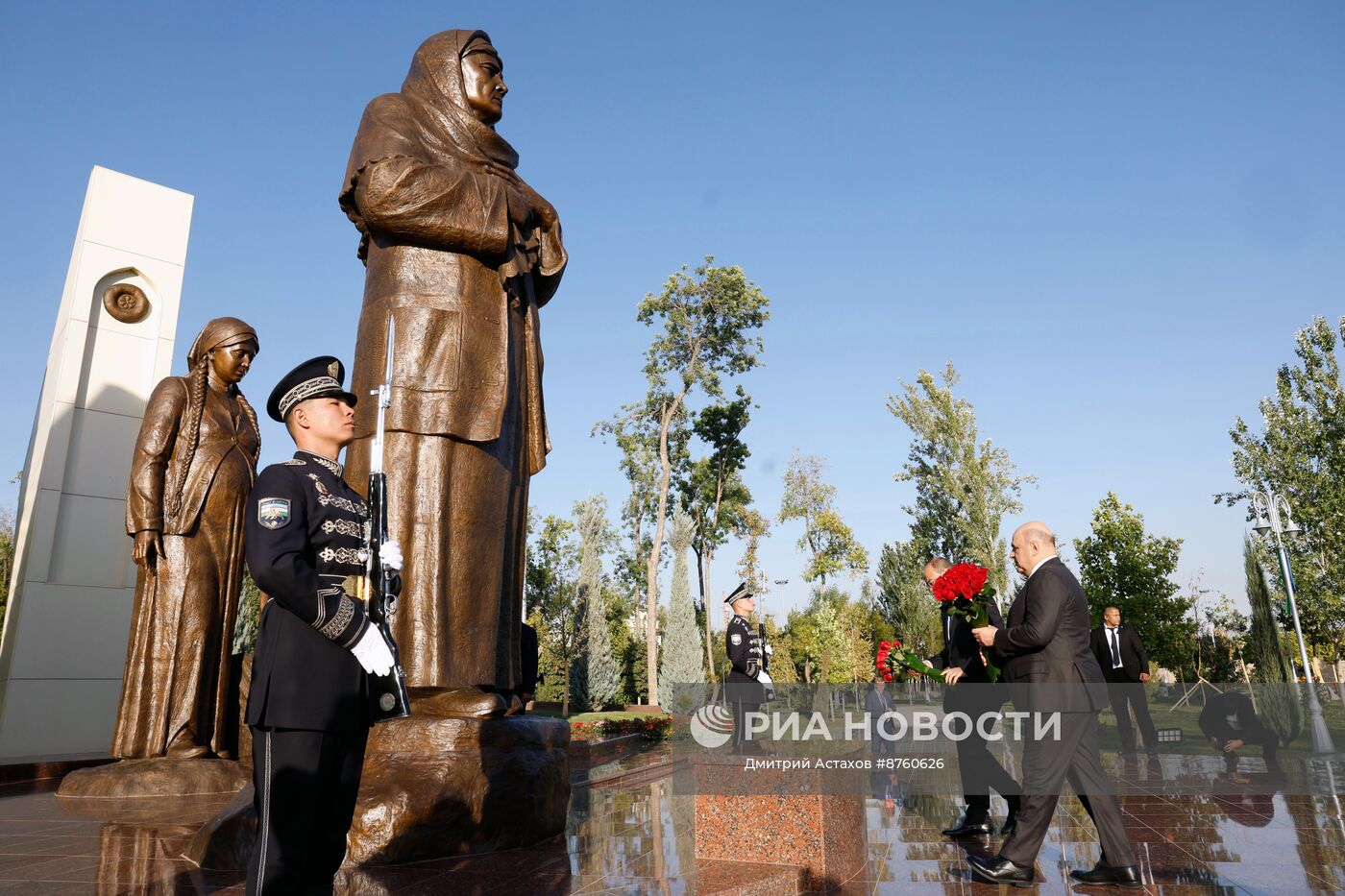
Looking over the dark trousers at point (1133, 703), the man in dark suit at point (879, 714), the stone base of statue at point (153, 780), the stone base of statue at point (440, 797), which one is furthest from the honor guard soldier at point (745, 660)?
the dark trousers at point (1133, 703)

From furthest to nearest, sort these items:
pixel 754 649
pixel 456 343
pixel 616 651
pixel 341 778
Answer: pixel 616 651 → pixel 754 649 → pixel 456 343 → pixel 341 778

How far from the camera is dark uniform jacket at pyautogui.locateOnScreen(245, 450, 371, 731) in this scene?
247 centimetres

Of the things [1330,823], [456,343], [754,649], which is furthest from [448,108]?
[1330,823]

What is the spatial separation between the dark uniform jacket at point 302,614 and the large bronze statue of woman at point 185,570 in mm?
4802

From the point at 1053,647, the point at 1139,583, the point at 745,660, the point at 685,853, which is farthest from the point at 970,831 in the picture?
the point at 1139,583

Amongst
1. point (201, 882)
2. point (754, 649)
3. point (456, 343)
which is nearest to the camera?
point (201, 882)

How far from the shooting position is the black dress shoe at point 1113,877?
13.2 ft

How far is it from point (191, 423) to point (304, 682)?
5.29m

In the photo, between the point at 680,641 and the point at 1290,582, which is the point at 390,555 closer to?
the point at 1290,582

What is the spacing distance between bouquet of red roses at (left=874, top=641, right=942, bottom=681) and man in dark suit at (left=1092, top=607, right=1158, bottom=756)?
6.04m

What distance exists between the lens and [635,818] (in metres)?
5.73

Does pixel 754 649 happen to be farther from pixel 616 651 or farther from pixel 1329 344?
pixel 616 651

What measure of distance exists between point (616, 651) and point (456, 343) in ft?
110

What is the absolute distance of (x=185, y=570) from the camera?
22.2 ft
